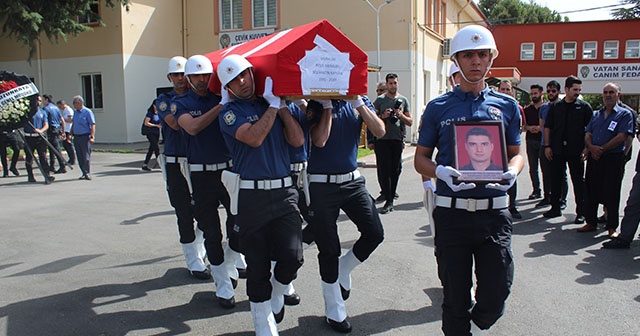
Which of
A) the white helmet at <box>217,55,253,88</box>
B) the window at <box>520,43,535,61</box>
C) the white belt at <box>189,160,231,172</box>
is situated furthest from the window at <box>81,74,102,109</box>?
the window at <box>520,43,535,61</box>

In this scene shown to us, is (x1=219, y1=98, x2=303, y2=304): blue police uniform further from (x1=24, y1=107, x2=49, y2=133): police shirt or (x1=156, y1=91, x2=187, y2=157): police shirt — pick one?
(x1=24, y1=107, x2=49, y2=133): police shirt

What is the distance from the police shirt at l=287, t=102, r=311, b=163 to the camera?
12.4 ft

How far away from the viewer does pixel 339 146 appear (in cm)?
409

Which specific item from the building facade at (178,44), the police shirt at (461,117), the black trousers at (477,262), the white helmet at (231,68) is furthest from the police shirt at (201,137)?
the building facade at (178,44)

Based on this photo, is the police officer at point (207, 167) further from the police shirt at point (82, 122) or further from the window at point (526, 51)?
the window at point (526, 51)

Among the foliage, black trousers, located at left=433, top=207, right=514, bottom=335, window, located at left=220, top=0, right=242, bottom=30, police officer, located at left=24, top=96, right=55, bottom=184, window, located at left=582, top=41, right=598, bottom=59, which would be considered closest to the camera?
black trousers, located at left=433, top=207, right=514, bottom=335

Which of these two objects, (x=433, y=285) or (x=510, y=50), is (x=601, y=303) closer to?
(x=433, y=285)

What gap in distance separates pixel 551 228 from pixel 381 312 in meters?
3.99

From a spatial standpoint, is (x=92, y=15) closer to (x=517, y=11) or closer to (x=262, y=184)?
(x=262, y=184)

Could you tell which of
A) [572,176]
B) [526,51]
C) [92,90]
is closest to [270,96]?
[572,176]

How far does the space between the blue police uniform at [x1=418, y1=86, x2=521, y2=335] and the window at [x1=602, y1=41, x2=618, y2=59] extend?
41152 mm

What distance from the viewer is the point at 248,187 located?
138 inches

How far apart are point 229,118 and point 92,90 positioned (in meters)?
20.4

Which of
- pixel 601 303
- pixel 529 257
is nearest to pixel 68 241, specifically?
pixel 529 257
